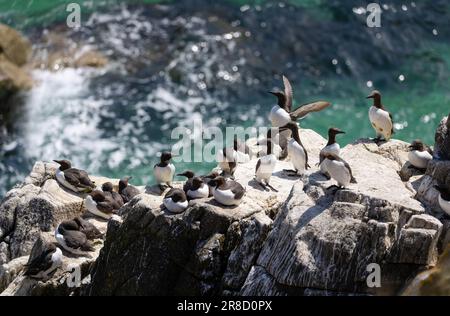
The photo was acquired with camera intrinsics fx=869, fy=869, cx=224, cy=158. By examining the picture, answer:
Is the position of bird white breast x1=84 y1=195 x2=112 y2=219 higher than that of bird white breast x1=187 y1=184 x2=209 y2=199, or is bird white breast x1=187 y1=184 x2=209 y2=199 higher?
bird white breast x1=187 y1=184 x2=209 y2=199

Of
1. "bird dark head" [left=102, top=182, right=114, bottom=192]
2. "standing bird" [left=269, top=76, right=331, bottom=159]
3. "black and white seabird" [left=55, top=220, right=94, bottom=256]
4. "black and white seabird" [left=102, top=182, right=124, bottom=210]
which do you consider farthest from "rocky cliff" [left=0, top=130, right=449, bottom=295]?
"standing bird" [left=269, top=76, right=331, bottom=159]

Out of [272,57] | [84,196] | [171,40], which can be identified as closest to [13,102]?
[171,40]

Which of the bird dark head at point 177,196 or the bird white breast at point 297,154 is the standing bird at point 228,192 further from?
the bird white breast at point 297,154

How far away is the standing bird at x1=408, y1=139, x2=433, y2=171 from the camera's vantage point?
16.3 m

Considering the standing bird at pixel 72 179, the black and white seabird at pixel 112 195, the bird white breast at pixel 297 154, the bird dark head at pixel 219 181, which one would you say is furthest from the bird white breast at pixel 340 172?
the standing bird at pixel 72 179

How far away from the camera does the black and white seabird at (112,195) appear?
58.6 feet

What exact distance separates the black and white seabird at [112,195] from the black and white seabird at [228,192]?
10.5 ft

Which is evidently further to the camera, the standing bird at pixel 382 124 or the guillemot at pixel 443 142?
the standing bird at pixel 382 124

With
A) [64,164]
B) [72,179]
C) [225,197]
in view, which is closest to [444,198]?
[225,197]

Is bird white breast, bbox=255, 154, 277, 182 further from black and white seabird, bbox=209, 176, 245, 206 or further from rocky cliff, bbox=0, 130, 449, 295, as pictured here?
black and white seabird, bbox=209, 176, 245, 206

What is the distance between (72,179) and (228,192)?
453cm

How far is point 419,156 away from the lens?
53.4 feet

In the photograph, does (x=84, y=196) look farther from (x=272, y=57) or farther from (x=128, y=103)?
(x=272, y=57)

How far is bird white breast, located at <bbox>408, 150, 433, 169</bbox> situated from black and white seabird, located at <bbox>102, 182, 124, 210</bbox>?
596cm
